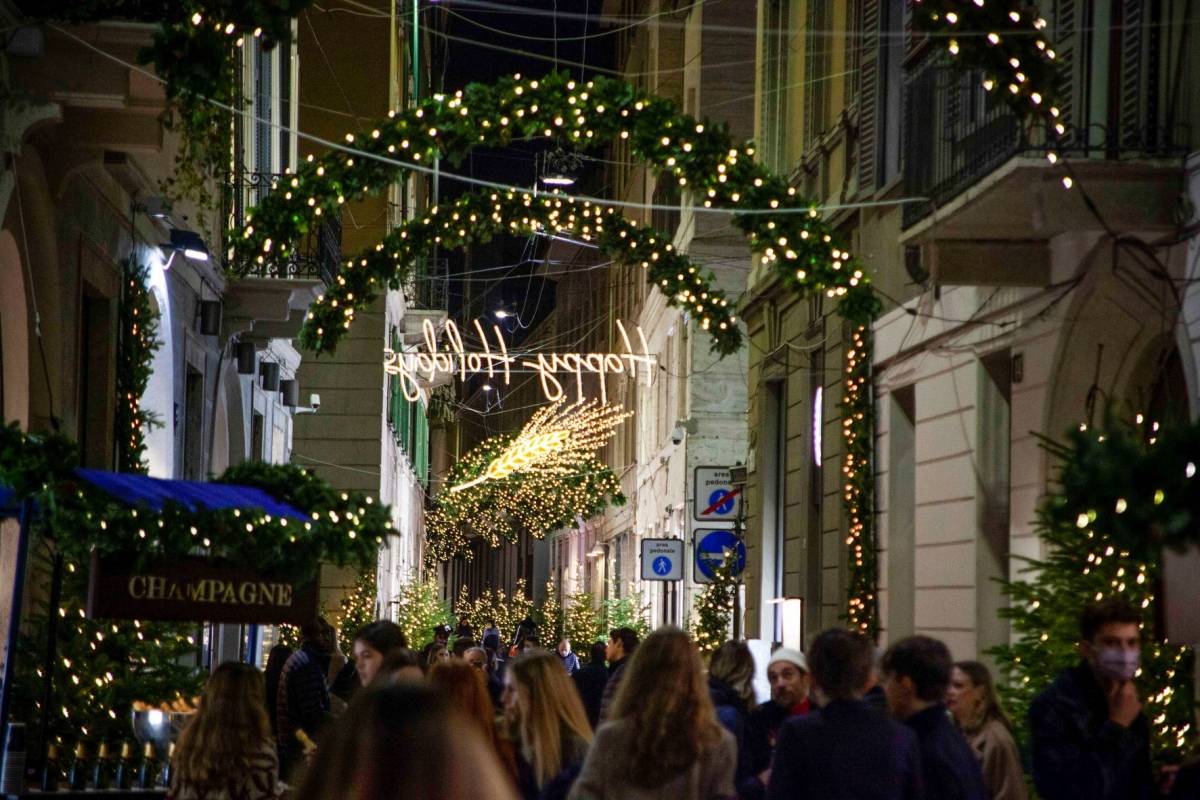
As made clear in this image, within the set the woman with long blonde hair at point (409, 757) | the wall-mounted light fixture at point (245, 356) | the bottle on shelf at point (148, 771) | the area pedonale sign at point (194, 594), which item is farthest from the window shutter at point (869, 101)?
the woman with long blonde hair at point (409, 757)

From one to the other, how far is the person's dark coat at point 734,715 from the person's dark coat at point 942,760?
130cm

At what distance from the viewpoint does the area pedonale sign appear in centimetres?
916

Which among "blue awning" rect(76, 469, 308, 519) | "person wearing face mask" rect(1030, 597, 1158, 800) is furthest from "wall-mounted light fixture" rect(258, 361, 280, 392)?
"person wearing face mask" rect(1030, 597, 1158, 800)

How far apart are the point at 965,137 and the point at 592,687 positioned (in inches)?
222

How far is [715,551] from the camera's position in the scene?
77.5 feet

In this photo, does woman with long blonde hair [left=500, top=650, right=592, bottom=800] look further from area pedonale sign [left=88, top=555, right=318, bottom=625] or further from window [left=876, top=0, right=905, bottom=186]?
window [left=876, top=0, right=905, bottom=186]

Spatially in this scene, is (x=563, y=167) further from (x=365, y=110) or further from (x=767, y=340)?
(x=767, y=340)

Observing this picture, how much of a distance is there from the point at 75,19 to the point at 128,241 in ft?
16.2

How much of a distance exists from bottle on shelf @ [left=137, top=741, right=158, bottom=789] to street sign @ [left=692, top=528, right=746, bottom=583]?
14.7 meters

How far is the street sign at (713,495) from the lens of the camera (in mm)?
23109

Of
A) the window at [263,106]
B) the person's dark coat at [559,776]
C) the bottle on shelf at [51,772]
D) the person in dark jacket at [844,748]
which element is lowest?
the bottle on shelf at [51,772]

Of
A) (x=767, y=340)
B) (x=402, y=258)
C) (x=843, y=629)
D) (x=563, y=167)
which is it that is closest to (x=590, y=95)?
(x=402, y=258)

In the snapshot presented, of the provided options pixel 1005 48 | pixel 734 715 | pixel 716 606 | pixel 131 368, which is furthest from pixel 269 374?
pixel 734 715

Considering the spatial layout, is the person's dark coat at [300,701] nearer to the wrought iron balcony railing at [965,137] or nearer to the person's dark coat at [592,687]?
the person's dark coat at [592,687]
